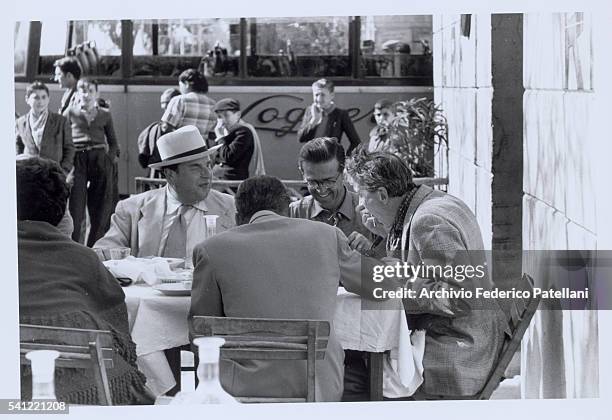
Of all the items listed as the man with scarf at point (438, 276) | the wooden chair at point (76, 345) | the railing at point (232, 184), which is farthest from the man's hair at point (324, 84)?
the wooden chair at point (76, 345)

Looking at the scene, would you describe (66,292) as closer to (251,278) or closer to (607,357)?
(251,278)

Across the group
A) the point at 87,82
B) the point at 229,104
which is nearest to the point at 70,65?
the point at 87,82

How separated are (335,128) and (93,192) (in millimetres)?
995

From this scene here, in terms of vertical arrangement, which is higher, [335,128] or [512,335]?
[335,128]

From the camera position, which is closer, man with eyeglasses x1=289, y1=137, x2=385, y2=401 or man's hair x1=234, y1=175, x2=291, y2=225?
man's hair x1=234, y1=175, x2=291, y2=225

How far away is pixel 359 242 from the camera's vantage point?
4.73m

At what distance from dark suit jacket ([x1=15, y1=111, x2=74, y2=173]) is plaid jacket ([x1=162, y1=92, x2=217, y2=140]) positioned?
15.5 inches

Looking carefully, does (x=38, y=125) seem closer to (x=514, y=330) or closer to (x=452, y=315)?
(x=452, y=315)

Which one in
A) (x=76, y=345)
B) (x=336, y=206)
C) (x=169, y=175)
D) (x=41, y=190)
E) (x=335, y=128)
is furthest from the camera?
(x=169, y=175)

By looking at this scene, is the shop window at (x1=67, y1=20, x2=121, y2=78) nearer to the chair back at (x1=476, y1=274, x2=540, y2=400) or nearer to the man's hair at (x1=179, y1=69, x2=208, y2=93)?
the man's hair at (x1=179, y1=69, x2=208, y2=93)

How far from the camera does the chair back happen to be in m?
4.67

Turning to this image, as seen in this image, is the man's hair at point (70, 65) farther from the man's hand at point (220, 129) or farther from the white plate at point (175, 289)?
the white plate at point (175, 289)

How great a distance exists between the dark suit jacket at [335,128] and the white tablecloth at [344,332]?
2.06 feet

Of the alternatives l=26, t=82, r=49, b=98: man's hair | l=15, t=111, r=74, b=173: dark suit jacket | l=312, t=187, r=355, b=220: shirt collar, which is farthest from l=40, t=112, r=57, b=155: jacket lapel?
l=312, t=187, r=355, b=220: shirt collar
